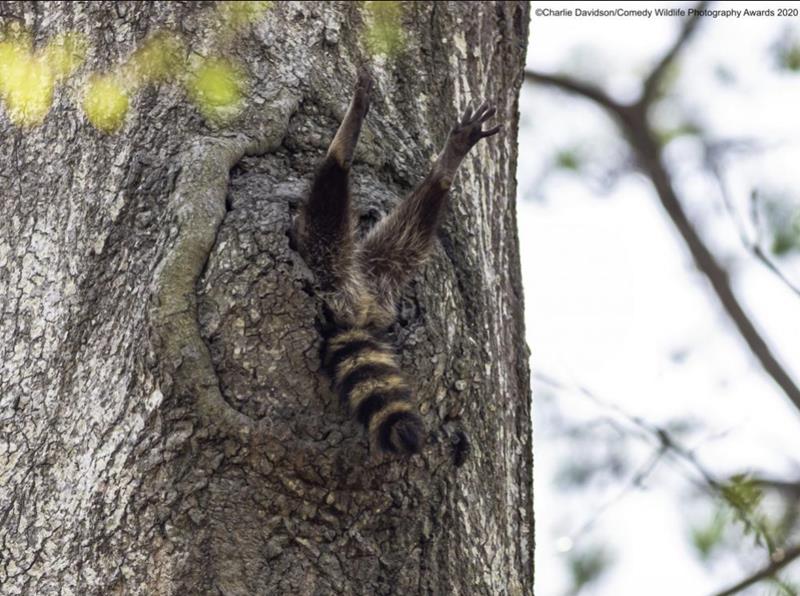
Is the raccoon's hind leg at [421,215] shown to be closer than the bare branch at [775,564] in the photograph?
Yes

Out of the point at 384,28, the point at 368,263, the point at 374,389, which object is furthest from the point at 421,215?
the point at 374,389

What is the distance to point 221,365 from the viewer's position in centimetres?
221

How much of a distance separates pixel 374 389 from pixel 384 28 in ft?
3.77

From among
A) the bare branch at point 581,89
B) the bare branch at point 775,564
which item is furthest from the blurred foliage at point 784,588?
the bare branch at point 581,89

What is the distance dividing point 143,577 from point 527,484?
0.93 m

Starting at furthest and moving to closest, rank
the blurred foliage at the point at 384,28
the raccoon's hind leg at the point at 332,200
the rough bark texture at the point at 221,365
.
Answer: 1. the blurred foliage at the point at 384,28
2. the raccoon's hind leg at the point at 332,200
3. the rough bark texture at the point at 221,365

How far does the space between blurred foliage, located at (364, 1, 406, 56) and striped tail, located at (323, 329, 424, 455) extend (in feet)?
2.87

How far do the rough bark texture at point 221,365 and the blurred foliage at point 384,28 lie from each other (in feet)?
0.44

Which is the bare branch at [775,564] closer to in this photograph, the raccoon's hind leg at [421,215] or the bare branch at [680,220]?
the bare branch at [680,220]

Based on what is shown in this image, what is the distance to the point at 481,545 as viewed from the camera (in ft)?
7.89

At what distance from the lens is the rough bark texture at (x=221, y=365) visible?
84.5 inches

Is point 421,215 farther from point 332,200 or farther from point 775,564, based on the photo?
point 775,564

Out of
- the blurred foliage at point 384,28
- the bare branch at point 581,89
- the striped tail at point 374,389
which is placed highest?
the bare branch at point 581,89

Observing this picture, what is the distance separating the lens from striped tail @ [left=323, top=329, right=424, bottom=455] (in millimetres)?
2168
